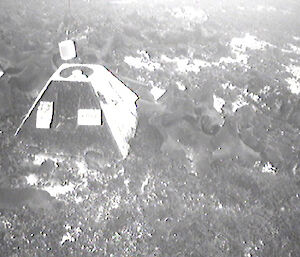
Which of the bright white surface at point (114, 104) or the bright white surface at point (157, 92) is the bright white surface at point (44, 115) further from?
the bright white surface at point (157, 92)

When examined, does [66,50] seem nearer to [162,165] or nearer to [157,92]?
[157,92]

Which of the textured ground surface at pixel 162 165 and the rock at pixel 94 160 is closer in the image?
the textured ground surface at pixel 162 165

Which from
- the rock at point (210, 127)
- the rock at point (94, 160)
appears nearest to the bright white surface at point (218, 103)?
the rock at point (210, 127)

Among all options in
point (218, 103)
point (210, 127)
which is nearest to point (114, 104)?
point (210, 127)

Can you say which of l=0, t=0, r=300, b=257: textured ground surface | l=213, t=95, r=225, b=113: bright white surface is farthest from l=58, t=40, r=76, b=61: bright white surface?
l=213, t=95, r=225, b=113: bright white surface

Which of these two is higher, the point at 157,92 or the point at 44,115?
the point at 44,115

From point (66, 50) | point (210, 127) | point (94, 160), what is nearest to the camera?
point (94, 160)

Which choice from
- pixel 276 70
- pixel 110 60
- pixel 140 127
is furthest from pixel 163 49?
pixel 140 127

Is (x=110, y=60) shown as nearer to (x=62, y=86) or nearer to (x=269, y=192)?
(x=62, y=86)
